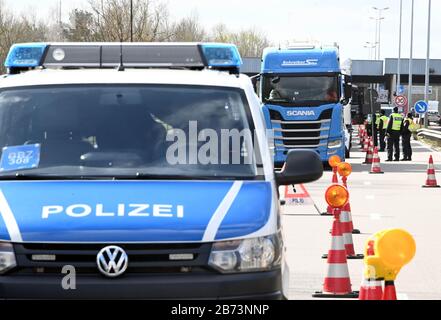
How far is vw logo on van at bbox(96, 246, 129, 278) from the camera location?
589 centimetres

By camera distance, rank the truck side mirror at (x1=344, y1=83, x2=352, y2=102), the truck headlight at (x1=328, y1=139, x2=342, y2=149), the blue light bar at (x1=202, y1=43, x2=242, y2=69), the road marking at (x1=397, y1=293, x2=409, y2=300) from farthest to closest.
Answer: the truck side mirror at (x1=344, y1=83, x2=352, y2=102) < the truck headlight at (x1=328, y1=139, x2=342, y2=149) < the road marking at (x1=397, y1=293, x2=409, y2=300) < the blue light bar at (x1=202, y1=43, x2=242, y2=69)

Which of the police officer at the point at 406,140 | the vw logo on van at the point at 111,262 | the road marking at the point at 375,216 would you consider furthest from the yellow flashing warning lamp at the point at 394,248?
the police officer at the point at 406,140

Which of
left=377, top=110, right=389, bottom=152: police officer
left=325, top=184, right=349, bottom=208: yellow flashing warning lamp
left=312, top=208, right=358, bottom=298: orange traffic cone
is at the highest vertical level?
left=325, top=184, right=349, bottom=208: yellow flashing warning lamp

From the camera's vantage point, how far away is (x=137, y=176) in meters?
6.69

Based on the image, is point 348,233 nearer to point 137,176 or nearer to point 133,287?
point 137,176

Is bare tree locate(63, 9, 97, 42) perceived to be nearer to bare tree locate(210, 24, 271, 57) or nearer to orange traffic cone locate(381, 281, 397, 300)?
orange traffic cone locate(381, 281, 397, 300)

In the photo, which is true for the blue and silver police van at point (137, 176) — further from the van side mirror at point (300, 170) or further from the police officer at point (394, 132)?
the police officer at point (394, 132)

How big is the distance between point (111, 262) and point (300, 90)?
24.5 meters

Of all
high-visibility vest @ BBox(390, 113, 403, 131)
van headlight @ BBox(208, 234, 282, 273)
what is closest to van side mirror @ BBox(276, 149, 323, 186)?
van headlight @ BBox(208, 234, 282, 273)

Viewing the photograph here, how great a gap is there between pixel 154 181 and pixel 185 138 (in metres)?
0.58

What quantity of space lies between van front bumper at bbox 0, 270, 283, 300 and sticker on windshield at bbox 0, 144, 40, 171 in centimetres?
107

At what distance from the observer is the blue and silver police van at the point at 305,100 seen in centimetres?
3000

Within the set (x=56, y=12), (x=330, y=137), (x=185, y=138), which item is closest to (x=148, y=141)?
(x=185, y=138)

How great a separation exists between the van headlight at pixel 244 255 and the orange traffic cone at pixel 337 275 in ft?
11.3
